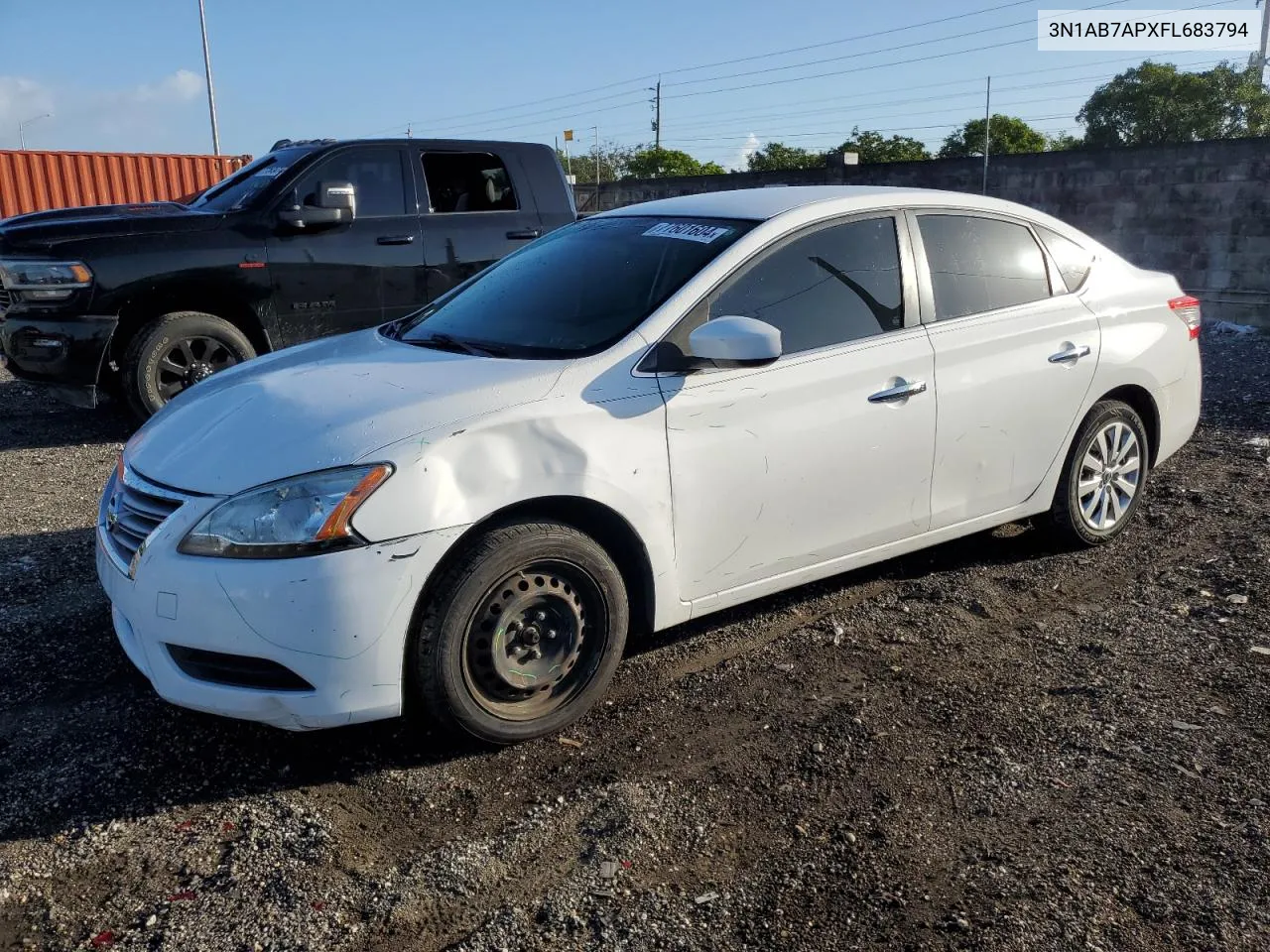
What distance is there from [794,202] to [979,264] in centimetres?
94

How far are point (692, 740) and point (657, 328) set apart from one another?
1363 mm

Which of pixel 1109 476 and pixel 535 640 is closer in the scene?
pixel 535 640

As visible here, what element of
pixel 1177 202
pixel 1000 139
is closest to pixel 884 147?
pixel 1000 139

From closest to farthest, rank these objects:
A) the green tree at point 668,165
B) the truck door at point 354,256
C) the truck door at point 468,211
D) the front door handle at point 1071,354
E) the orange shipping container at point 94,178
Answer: the front door handle at point 1071,354 < the truck door at point 354,256 < the truck door at point 468,211 < the orange shipping container at point 94,178 < the green tree at point 668,165

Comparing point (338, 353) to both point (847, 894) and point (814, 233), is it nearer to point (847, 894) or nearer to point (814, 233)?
point (814, 233)

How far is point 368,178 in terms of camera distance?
7.68 m

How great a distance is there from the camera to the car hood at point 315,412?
2977 mm

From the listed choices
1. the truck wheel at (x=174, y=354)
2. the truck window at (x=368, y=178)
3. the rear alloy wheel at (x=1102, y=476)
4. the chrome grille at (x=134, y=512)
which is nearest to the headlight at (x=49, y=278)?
the truck wheel at (x=174, y=354)

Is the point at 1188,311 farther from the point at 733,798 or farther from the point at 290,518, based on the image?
the point at 290,518

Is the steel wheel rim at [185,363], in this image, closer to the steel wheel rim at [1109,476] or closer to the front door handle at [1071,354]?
the front door handle at [1071,354]

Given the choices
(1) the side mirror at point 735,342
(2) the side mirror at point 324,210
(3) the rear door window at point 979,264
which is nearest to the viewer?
(1) the side mirror at point 735,342

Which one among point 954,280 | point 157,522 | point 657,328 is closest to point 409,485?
point 157,522

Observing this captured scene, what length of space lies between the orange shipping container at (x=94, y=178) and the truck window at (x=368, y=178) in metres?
11.0

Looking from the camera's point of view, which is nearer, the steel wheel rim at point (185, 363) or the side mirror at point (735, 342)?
the side mirror at point (735, 342)
